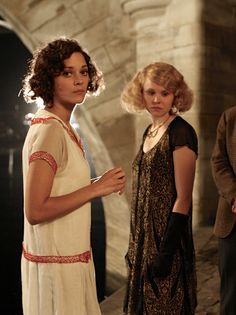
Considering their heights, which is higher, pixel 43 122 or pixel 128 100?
pixel 128 100

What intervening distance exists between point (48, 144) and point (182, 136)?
2.22 ft

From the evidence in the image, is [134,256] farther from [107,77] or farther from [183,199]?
[107,77]

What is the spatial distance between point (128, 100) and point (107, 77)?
2.37 metres

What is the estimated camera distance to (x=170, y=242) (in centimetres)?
180

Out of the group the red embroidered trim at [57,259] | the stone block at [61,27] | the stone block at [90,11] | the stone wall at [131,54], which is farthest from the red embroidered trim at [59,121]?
Answer: the stone block at [61,27]

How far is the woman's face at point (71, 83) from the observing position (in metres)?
1.35

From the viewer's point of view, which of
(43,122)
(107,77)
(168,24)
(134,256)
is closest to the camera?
(43,122)

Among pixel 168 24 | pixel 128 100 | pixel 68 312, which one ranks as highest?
pixel 168 24

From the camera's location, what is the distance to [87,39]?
4332 mm

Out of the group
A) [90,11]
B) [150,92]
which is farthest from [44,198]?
[90,11]

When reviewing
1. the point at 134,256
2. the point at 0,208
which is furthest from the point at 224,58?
the point at 0,208

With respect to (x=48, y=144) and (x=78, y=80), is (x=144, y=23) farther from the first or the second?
(x=48, y=144)

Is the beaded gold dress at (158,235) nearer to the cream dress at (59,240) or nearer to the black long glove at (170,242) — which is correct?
the black long glove at (170,242)

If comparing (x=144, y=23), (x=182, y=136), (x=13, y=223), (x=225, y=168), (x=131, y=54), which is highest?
(x=144, y=23)
